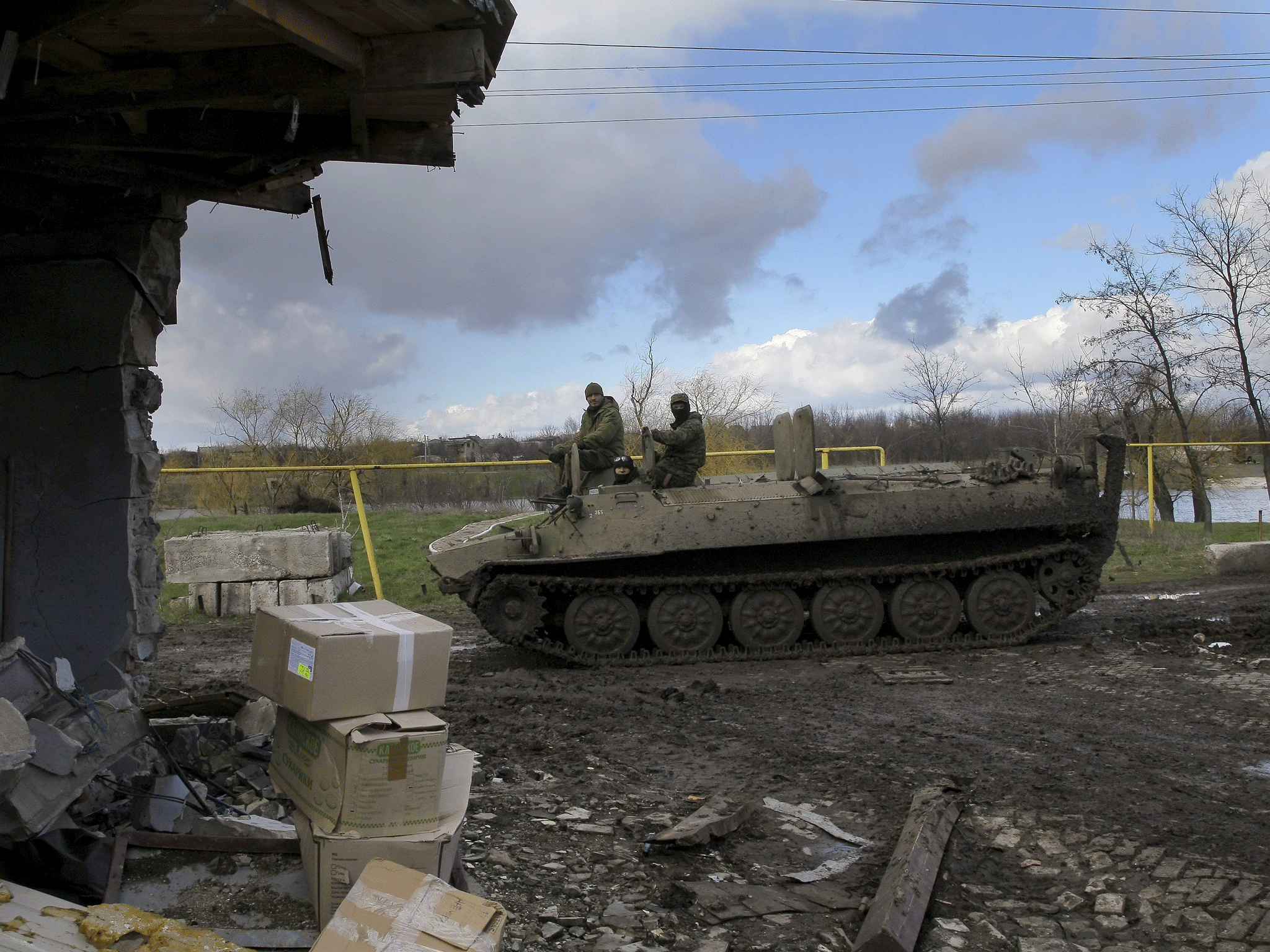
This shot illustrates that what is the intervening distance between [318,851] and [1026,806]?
133 inches

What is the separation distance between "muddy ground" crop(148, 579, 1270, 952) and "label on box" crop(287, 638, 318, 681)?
3.82 feet

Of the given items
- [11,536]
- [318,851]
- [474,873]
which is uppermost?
[11,536]

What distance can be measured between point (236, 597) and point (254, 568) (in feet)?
1.48

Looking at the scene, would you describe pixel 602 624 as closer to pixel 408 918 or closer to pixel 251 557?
pixel 251 557

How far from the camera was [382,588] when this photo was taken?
41.5 feet

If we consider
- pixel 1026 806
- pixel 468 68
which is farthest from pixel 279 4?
pixel 1026 806

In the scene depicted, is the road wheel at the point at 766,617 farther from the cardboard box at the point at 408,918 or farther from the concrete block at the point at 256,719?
the cardboard box at the point at 408,918

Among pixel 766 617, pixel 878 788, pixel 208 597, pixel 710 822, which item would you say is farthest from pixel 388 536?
pixel 710 822

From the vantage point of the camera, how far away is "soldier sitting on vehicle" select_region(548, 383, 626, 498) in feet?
33.8

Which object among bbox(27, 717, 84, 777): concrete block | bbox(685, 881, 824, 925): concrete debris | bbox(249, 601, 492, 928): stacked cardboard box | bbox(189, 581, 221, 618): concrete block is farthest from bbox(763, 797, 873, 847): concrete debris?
bbox(189, 581, 221, 618): concrete block

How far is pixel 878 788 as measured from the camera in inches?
214

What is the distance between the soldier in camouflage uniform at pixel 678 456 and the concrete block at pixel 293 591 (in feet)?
14.0

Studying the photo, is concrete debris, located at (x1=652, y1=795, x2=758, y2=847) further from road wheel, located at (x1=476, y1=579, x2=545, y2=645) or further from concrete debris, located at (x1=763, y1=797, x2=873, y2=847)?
road wheel, located at (x1=476, y1=579, x2=545, y2=645)

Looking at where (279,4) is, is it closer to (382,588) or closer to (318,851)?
(318,851)
